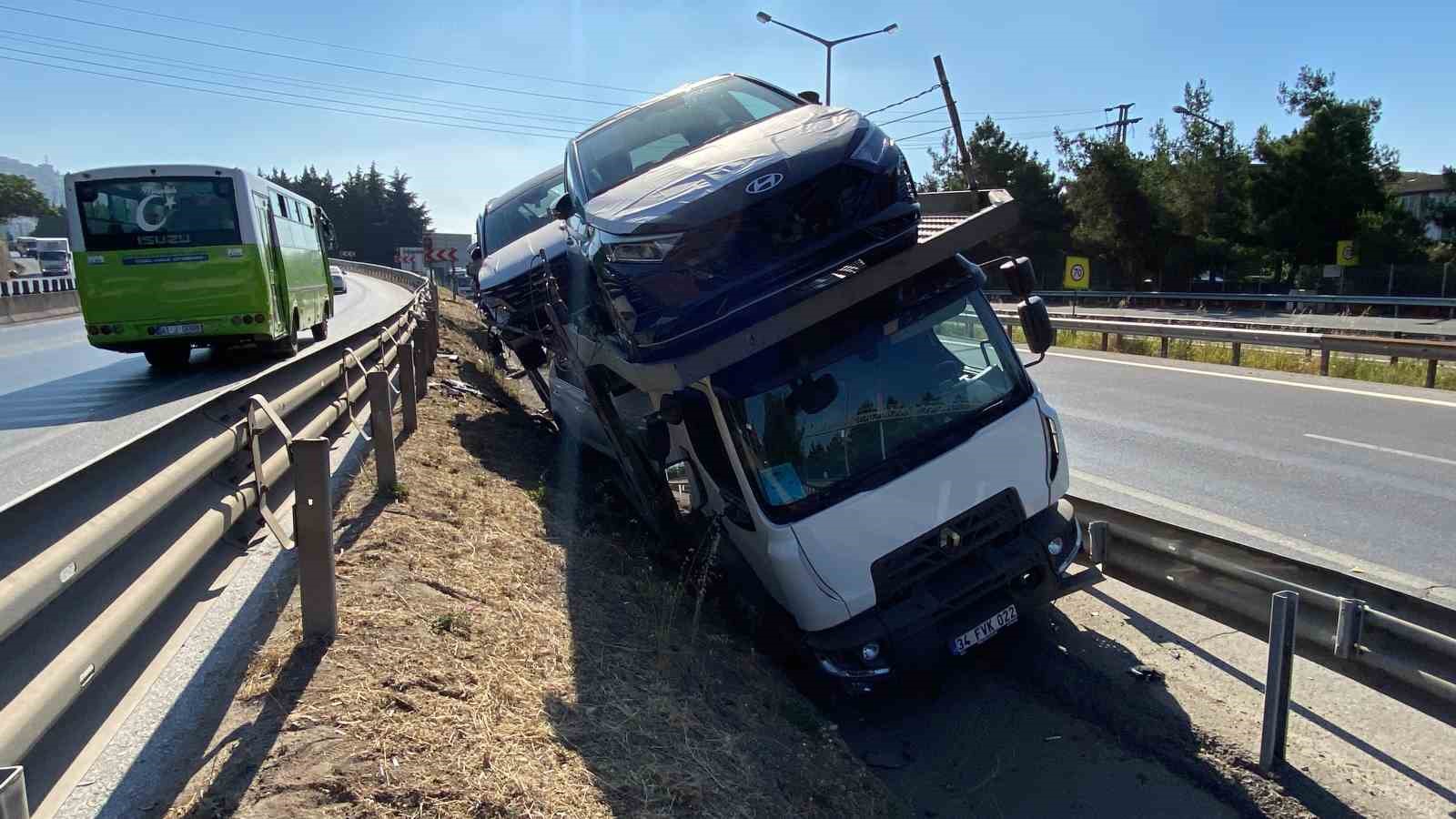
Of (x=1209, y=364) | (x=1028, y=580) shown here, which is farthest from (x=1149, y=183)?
(x=1028, y=580)

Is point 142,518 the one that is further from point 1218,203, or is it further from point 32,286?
point 1218,203

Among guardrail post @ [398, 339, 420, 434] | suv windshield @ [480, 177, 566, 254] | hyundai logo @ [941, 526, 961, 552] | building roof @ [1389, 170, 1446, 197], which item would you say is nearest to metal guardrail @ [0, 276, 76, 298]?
suv windshield @ [480, 177, 566, 254]

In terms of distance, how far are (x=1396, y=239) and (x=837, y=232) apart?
44.2 meters

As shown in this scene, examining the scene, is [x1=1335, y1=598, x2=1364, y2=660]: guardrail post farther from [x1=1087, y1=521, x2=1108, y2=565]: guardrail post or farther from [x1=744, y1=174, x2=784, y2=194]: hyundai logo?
[x1=744, y1=174, x2=784, y2=194]: hyundai logo

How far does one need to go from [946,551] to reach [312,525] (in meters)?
2.92

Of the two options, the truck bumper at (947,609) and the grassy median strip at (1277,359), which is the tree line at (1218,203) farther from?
the truck bumper at (947,609)

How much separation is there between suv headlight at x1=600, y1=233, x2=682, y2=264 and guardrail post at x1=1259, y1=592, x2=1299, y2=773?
10.1 ft

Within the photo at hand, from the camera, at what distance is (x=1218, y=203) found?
48.2m

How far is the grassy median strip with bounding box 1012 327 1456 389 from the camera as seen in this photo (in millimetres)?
15570

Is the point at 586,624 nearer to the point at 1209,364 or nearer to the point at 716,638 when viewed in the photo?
the point at 716,638

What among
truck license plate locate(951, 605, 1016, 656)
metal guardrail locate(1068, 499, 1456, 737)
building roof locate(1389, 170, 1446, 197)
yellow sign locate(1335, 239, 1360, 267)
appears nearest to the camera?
metal guardrail locate(1068, 499, 1456, 737)

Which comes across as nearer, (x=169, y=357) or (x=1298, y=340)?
(x=169, y=357)

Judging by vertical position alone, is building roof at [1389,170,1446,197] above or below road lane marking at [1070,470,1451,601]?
above

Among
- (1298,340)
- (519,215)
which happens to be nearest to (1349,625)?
(519,215)
